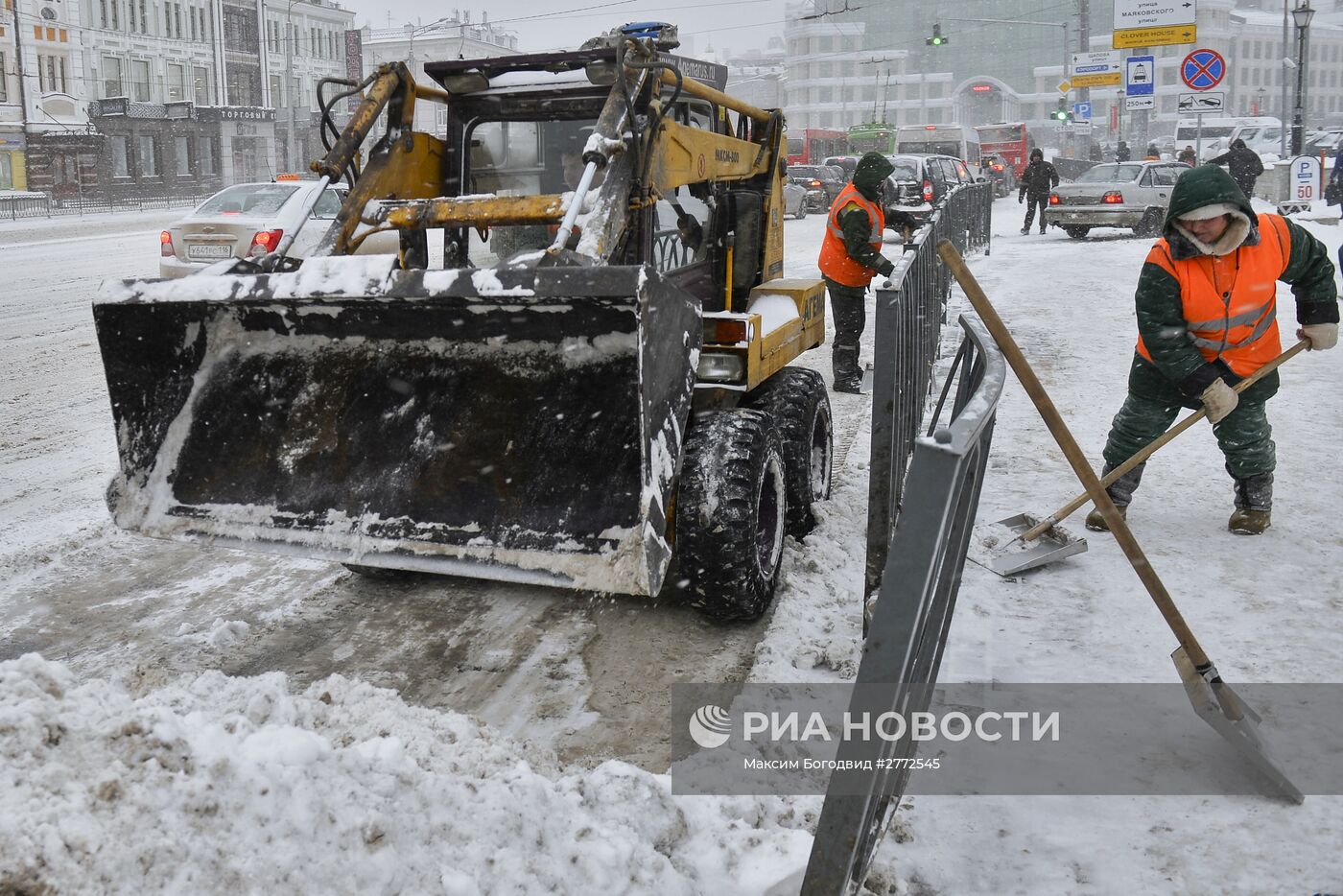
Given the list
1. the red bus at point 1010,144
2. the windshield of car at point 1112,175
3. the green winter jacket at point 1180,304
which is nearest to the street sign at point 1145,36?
the red bus at point 1010,144

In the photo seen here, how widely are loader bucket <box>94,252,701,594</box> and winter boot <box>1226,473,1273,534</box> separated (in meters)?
2.99

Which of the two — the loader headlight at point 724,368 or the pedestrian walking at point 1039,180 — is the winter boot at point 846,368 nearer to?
the loader headlight at point 724,368

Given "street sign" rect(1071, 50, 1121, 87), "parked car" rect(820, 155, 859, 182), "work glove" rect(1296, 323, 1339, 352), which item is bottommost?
"work glove" rect(1296, 323, 1339, 352)

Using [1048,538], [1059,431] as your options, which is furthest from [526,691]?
[1048,538]

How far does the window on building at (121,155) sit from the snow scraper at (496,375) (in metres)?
54.5

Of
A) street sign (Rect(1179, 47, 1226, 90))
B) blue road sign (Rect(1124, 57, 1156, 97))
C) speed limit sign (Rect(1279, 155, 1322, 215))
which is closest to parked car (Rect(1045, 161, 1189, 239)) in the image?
street sign (Rect(1179, 47, 1226, 90))

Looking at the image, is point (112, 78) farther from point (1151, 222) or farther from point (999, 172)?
point (1151, 222)

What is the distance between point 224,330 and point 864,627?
271 cm

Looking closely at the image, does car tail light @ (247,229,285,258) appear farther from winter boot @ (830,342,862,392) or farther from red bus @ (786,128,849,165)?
red bus @ (786,128,849,165)

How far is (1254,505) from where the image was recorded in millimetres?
5328

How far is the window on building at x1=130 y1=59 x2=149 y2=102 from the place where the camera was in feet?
180

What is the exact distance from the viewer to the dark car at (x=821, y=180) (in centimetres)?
2920

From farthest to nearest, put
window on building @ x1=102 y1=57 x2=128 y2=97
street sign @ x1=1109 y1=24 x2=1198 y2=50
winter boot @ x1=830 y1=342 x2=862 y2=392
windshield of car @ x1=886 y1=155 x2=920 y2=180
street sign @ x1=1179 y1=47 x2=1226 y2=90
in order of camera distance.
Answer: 1. window on building @ x1=102 y1=57 x2=128 y2=97
2. street sign @ x1=1109 y1=24 x2=1198 y2=50
3. windshield of car @ x1=886 y1=155 x2=920 y2=180
4. street sign @ x1=1179 y1=47 x2=1226 y2=90
5. winter boot @ x1=830 y1=342 x2=862 y2=392

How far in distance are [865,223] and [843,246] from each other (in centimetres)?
33
